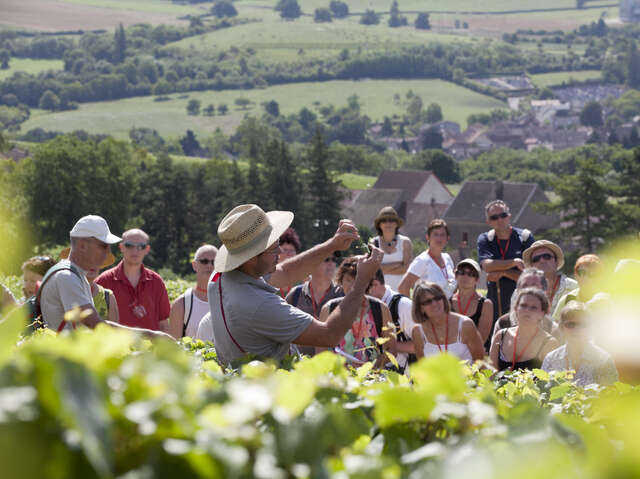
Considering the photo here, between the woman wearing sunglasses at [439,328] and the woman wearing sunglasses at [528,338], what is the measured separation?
21 cm

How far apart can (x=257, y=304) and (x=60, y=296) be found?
155 cm

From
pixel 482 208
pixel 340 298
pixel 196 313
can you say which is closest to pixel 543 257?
pixel 340 298

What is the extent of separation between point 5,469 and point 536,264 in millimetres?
7747

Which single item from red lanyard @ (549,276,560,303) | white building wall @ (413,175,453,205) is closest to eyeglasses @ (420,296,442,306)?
red lanyard @ (549,276,560,303)

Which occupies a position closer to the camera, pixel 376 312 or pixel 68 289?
pixel 68 289

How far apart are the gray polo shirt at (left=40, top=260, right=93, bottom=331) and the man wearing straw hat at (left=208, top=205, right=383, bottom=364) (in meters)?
1.06

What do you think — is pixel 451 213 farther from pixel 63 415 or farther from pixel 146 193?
pixel 63 415

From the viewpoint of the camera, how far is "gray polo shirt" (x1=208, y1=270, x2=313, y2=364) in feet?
13.3

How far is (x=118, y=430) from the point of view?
1.59 metres

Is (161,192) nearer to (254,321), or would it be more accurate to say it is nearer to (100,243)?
(100,243)

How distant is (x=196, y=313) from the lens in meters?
7.95

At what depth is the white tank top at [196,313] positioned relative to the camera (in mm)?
7856

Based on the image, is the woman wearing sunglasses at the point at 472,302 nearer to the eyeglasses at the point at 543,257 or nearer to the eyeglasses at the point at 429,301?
the eyeglasses at the point at 543,257

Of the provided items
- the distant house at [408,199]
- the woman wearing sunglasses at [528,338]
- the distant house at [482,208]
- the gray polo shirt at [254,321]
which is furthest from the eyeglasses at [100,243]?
the distant house at [408,199]
